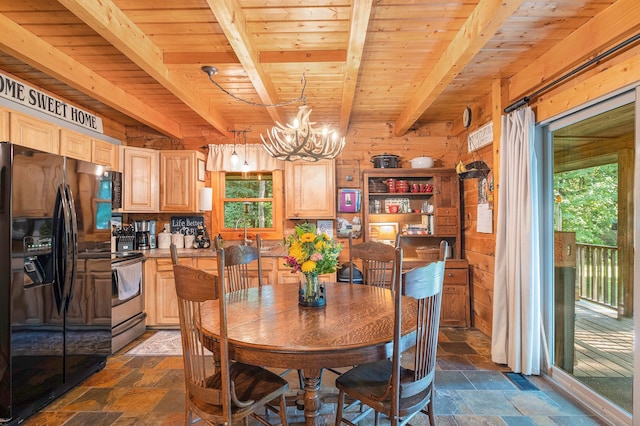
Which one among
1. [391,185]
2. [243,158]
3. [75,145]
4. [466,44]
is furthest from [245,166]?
[466,44]

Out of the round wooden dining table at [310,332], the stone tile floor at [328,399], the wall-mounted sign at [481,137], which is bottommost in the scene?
the stone tile floor at [328,399]

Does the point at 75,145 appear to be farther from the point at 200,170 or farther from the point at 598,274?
the point at 598,274

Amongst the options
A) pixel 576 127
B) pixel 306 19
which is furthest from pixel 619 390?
pixel 306 19

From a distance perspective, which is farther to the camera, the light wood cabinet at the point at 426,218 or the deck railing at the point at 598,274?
the light wood cabinet at the point at 426,218

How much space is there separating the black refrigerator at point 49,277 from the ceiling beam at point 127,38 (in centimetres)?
91

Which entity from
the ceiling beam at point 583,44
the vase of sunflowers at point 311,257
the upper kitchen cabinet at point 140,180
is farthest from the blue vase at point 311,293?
the upper kitchen cabinet at point 140,180

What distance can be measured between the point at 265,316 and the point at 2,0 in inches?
96.8

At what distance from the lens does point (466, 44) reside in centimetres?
226

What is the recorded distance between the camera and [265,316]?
183 cm

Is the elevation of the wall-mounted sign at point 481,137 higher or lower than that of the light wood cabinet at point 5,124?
higher

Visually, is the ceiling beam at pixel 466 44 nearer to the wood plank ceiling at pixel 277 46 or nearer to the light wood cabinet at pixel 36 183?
the wood plank ceiling at pixel 277 46

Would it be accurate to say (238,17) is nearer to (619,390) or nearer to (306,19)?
(306,19)

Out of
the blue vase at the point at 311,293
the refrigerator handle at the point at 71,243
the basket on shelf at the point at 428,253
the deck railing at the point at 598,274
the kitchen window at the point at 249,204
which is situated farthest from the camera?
the kitchen window at the point at 249,204

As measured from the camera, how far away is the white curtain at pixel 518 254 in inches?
106
